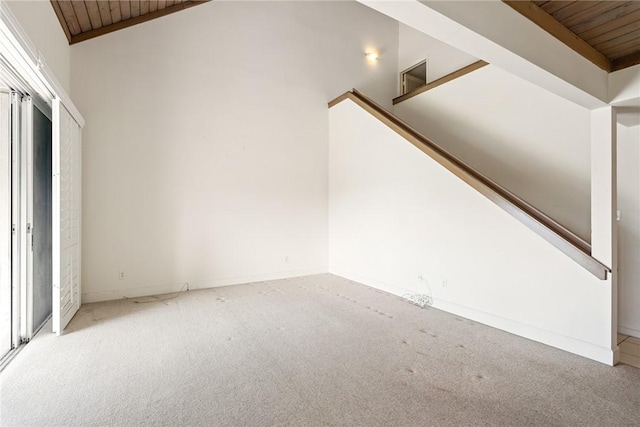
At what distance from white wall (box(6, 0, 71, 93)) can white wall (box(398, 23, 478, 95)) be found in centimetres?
565

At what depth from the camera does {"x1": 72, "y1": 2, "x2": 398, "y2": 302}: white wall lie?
4242 millimetres

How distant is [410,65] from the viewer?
6.63 metres

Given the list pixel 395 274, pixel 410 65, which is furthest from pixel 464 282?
pixel 410 65

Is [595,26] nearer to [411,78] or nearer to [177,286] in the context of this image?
[411,78]

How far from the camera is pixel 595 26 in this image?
86.3 inches

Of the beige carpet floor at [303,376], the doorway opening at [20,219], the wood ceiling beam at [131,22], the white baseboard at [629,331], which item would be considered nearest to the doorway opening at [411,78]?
the wood ceiling beam at [131,22]

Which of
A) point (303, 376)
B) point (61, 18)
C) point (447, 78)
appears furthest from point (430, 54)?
point (303, 376)

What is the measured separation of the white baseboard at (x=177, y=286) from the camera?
4.18 m

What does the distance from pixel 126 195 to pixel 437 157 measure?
13.7 ft

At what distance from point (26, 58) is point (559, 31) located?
3871 millimetres

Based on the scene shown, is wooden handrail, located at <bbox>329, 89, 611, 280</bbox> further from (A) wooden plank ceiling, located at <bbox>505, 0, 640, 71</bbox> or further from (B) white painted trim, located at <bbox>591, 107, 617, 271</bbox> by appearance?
(A) wooden plank ceiling, located at <bbox>505, 0, 640, 71</bbox>

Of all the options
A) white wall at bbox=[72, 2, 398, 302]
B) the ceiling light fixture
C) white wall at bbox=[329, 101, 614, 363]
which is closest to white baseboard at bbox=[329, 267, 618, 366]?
white wall at bbox=[329, 101, 614, 363]

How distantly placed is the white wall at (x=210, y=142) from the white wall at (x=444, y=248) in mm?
675

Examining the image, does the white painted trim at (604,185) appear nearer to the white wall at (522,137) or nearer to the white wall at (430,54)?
the white wall at (522,137)
